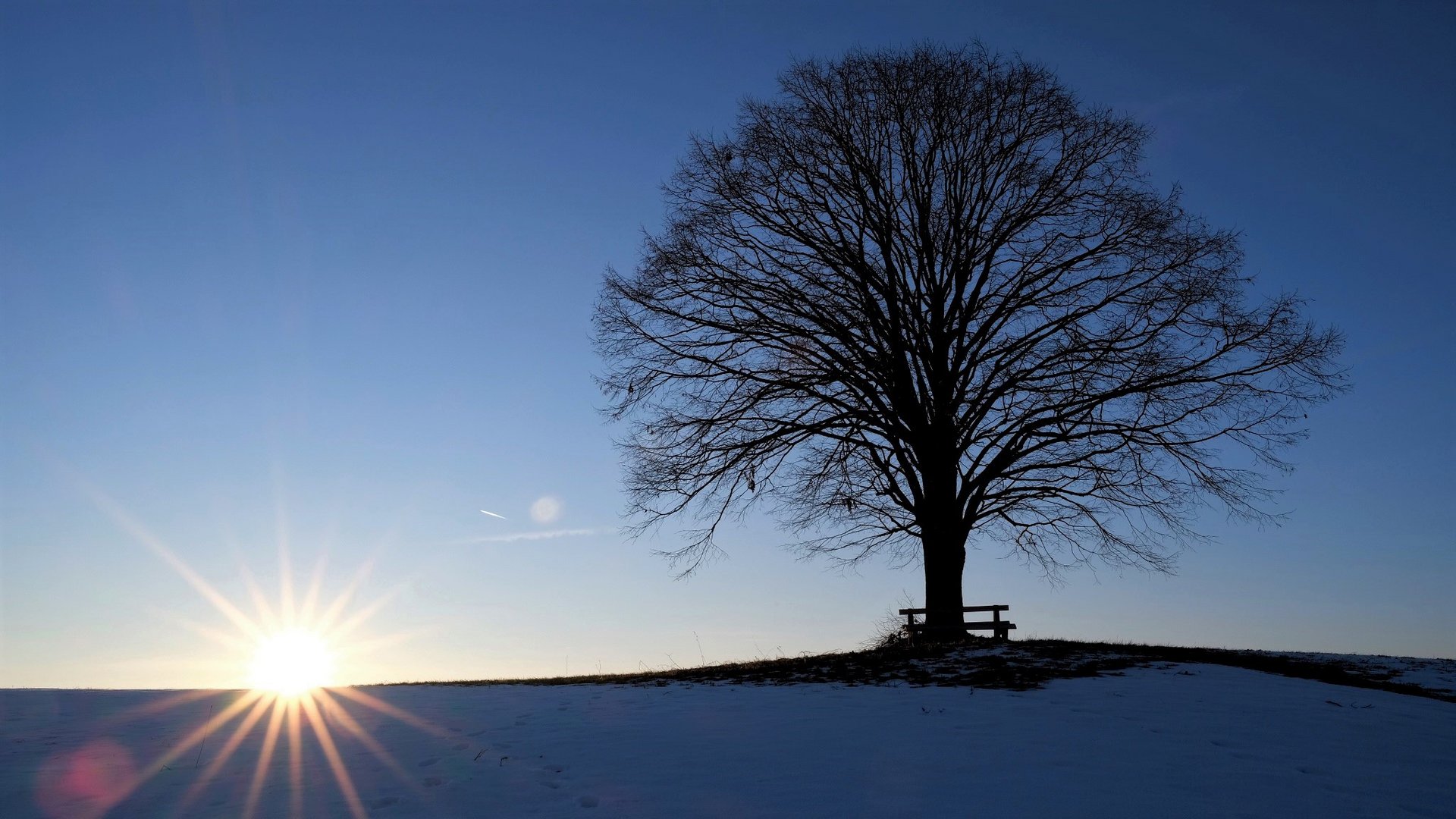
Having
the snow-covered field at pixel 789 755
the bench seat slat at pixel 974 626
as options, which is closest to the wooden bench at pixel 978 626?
the bench seat slat at pixel 974 626

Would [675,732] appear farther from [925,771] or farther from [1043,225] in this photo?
[1043,225]

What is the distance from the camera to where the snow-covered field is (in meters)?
7.35

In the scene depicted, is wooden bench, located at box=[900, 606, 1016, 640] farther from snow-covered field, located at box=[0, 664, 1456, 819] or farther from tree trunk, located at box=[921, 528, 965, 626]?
snow-covered field, located at box=[0, 664, 1456, 819]

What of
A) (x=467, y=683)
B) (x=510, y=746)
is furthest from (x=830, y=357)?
(x=510, y=746)

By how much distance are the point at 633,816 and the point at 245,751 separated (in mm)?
4904

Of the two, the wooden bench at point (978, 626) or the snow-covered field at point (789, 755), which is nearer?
the snow-covered field at point (789, 755)

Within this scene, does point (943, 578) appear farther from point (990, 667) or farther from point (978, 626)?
point (990, 667)

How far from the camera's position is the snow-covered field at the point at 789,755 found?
24.1 feet

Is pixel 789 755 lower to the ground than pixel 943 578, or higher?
lower

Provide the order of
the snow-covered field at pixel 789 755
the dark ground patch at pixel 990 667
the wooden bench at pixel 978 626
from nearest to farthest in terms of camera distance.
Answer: the snow-covered field at pixel 789 755
the dark ground patch at pixel 990 667
the wooden bench at pixel 978 626

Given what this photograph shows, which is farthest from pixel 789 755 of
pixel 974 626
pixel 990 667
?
pixel 974 626

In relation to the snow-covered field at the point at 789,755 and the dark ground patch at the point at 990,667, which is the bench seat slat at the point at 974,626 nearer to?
the dark ground patch at the point at 990,667

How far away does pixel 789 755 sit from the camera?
8.68m

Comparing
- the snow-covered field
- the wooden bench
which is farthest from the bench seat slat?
the snow-covered field
